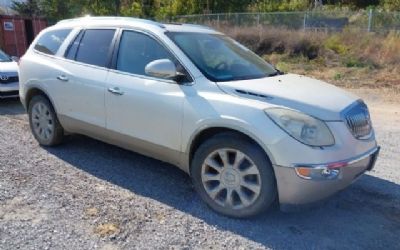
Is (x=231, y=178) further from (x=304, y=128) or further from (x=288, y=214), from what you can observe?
(x=304, y=128)

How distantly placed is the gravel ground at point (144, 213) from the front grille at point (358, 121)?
0.80 metres

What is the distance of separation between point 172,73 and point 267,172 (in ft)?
4.27

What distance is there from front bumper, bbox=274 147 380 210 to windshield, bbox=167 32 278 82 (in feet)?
3.72

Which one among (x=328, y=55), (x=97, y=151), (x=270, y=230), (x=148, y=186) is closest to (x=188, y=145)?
(x=148, y=186)

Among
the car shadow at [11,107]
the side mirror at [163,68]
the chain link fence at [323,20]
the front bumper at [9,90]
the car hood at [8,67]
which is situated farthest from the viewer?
the chain link fence at [323,20]

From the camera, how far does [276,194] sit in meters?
3.59

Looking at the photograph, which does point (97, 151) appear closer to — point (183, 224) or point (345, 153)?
point (183, 224)

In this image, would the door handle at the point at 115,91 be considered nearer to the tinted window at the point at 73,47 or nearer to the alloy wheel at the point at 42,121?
the tinted window at the point at 73,47

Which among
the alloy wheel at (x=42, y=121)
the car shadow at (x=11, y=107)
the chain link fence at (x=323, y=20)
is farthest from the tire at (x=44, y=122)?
the chain link fence at (x=323, y=20)

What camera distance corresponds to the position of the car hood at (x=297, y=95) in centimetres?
350

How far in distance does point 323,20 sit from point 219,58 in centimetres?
1557

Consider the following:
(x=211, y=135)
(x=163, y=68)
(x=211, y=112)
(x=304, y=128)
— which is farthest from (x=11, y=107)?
(x=304, y=128)

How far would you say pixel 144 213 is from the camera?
3812 millimetres

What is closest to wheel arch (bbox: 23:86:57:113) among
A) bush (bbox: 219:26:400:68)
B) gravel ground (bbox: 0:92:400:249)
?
gravel ground (bbox: 0:92:400:249)
